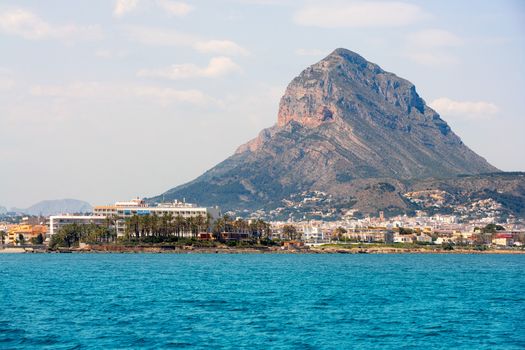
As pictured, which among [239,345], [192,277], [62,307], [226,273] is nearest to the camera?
[239,345]

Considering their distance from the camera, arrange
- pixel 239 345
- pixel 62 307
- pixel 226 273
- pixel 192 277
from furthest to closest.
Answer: pixel 226 273
pixel 192 277
pixel 62 307
pixel 239 345

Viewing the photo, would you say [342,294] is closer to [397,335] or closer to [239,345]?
[397,335]

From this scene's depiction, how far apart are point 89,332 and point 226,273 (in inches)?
2404

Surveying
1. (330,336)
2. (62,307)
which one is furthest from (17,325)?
(330,336)

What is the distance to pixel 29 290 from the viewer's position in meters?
85.4

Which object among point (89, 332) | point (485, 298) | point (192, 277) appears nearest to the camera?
point (89, 332)

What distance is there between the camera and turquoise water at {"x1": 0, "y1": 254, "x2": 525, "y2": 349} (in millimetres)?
53812

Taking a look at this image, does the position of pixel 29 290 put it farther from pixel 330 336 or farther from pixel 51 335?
pixel 330 336

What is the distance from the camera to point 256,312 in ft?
220

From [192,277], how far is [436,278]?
29873mm

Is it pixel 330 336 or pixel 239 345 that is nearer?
pixel 239 345

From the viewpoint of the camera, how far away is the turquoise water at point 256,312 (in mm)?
53812

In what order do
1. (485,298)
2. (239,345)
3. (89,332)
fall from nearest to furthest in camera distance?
1. (239,345)
2. (89,332)
3. (485,298)

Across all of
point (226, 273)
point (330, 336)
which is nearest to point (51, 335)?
point (330, 336)
